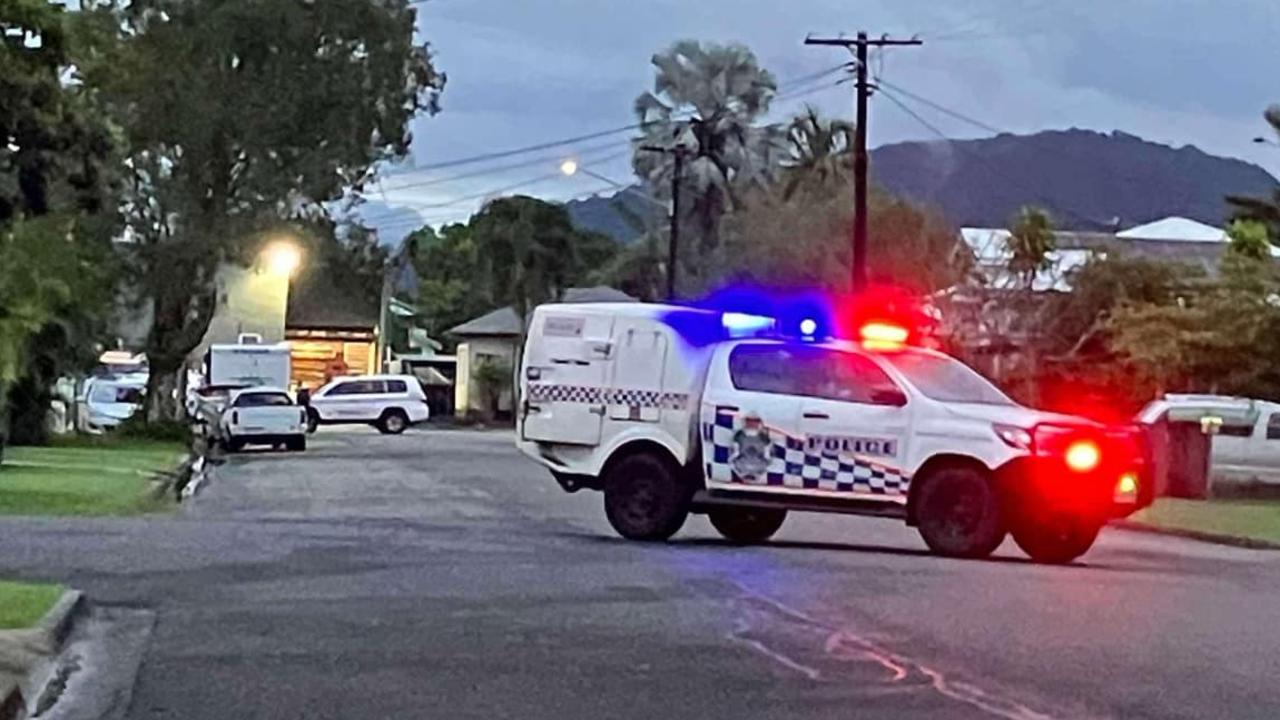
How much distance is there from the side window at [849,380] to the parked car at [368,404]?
47635mm

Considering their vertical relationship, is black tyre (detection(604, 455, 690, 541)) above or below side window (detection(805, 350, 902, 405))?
below

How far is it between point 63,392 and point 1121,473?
36549mm

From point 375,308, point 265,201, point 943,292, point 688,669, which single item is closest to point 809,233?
point 943,292

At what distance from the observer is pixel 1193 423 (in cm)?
3597

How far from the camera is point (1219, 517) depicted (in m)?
31.3

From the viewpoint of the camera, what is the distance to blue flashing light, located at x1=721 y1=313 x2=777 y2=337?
22.3 metres

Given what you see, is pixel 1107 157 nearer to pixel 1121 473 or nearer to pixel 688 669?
pixel 1121 473

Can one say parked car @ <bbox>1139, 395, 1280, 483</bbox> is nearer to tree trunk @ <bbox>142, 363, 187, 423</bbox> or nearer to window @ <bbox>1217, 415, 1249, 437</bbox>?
window @ <bbox>1217, 415, 1249, 437</bbox>

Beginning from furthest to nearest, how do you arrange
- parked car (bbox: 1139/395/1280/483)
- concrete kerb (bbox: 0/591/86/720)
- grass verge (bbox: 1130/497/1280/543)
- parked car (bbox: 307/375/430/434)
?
parked car (bbox: 307/375/430/434) → parked car (bbox: 1139/395/1280/483) → grass verge (bbox: 1130/497/1280/543) → concrete kerb (bbox: 0/591/86/720)

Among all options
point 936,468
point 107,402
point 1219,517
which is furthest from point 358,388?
point 936,468

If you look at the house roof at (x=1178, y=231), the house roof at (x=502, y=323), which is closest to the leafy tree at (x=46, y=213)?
the house roof at (x=502, y=323)

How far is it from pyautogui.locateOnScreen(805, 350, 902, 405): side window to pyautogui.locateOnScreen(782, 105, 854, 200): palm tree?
198 feet

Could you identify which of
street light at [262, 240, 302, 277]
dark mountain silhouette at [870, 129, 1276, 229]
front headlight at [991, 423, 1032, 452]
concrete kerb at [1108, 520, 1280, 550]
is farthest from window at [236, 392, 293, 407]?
dark mountain silhouette at [870, 129, 1276, 229]

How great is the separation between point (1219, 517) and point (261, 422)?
26.9 m
